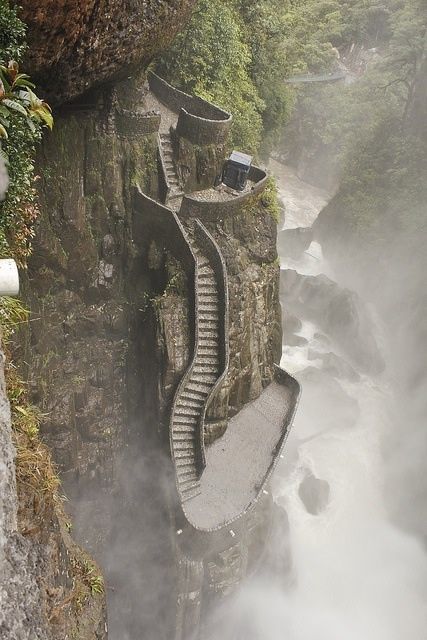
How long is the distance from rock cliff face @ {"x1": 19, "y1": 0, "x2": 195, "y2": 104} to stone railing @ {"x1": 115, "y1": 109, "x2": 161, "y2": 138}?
1.66 meters

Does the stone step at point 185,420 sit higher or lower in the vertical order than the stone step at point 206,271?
lower

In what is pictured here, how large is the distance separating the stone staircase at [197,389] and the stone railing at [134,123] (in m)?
3.83

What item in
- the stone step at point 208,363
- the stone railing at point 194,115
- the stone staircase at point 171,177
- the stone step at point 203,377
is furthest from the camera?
the stone staircase at point 171,177

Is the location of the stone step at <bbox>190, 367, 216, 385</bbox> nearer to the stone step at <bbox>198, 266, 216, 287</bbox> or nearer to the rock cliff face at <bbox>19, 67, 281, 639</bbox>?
the rock cliff face at <bbox>19, 67, 281, 639</bbox>

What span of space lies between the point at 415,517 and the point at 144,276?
19.8m

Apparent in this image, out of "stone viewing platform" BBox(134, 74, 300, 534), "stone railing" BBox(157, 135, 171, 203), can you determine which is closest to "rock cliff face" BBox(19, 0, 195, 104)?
"stone railing" BBox(157, 135, 171, 203)

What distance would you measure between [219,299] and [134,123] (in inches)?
246

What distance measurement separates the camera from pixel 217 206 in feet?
54.1

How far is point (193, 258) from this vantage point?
1528 centimetres

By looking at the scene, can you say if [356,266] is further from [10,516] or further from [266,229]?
[10,516]

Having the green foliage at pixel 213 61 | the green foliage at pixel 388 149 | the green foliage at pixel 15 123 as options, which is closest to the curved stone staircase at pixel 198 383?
the green foliage at pixel 15 123

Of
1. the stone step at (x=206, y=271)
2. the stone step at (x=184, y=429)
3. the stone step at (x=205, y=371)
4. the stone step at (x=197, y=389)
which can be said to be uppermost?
the stone step at (x=206, y=271)

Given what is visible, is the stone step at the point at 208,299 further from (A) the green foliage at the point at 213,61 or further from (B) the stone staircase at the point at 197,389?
(A) the green foliage at the point at 213,61

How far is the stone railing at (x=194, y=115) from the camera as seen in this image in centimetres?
1650
